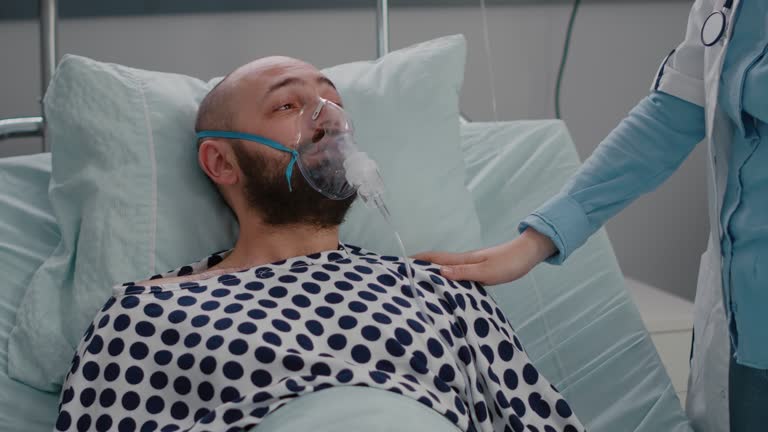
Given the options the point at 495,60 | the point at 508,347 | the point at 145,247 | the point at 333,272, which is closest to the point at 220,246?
the point at 145,247

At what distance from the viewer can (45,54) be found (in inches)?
80.3

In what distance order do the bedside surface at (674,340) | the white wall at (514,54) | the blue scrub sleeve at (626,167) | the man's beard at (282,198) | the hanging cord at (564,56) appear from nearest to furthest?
the blue scrub sleeve at (626,167), the man's beard at (282,198), the bedside surface at (674,340), the white wall at (514,54), the hanging cord at (564,56)

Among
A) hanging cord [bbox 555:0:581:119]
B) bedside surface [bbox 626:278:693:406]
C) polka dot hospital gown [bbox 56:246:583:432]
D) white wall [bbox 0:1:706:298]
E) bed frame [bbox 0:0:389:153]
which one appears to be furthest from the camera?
hanging cord [bbox 555:0:581:119]

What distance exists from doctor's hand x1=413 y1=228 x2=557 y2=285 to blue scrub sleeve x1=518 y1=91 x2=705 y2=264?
3 cm

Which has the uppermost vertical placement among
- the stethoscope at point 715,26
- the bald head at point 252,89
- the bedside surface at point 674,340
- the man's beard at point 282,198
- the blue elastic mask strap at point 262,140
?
the stethoscope at point 715,26

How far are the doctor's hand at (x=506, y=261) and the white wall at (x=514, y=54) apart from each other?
1283mm

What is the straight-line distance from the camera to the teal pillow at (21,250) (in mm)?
1378

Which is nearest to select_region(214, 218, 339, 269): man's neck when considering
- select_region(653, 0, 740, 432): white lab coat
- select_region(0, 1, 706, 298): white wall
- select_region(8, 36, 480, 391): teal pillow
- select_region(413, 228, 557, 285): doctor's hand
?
select_region(8, 36, 480, 391): teal pillow

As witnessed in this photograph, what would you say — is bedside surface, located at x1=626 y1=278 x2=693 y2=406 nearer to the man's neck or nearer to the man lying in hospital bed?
the man lying in hospital bed

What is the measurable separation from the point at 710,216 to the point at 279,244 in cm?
69

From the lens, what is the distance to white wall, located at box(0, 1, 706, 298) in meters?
2.43

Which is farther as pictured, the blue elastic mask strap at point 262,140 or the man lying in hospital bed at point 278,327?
the blue elastic mask strap at point 262,140

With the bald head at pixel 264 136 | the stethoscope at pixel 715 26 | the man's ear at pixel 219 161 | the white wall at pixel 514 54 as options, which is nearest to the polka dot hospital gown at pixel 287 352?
the bald head at pixel 264 136

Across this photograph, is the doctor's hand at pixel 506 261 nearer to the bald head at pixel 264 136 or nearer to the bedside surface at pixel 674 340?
the bald head at pixel 264 136
